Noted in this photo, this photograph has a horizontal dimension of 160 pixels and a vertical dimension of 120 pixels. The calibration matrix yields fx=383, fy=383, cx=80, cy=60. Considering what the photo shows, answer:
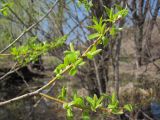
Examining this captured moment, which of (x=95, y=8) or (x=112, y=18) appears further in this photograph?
(x=95, y=8)

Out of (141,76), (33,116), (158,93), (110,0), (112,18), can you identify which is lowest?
(33,116)

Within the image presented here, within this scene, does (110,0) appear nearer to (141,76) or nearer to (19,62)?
(19,62)

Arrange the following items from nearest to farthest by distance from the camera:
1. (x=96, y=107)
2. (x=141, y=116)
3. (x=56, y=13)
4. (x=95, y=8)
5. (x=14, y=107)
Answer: (x=96, y=107)
(x=95, y=8)
(x=56, y=13)
(x=141, y=116)
(x=14, y=107)

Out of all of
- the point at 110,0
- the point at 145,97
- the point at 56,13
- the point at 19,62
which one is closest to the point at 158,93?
the point at 145,97

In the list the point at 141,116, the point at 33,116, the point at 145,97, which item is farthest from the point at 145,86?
the point at 33,116

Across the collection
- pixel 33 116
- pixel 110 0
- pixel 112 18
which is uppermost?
pixel 110 0

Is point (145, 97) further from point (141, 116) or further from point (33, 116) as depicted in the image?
point (33, 116)

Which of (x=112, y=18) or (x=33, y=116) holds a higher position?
(x=112, y=18)

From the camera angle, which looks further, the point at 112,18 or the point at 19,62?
the point at 19,62

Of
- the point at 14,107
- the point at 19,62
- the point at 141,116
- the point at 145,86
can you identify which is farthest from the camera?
the point at 14,107
